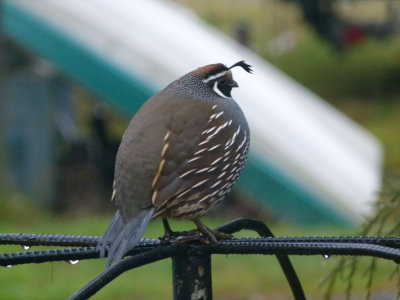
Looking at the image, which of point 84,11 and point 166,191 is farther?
point 84,11

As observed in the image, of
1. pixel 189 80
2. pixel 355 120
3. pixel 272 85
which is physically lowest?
pixel 189 80

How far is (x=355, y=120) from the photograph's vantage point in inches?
720

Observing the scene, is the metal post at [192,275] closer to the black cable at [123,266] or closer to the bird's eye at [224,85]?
the black cable at [123,266]

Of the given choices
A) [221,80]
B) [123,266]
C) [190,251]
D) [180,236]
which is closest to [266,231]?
[180,236]

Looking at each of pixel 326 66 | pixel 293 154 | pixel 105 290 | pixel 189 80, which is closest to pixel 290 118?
pixel 293 154

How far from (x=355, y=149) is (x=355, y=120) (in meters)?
7.65

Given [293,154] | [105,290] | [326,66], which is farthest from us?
[326,66]

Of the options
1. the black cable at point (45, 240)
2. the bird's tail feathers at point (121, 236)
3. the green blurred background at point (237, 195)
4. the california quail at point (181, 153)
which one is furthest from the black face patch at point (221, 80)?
the black cable at point (45, 240)

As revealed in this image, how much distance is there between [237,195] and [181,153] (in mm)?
8499

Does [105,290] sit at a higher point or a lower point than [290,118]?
lower

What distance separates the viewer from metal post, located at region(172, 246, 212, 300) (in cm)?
227

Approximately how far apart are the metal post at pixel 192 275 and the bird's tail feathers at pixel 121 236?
0.54 ft

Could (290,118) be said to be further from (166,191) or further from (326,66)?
(326,66)

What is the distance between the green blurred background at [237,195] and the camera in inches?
253
